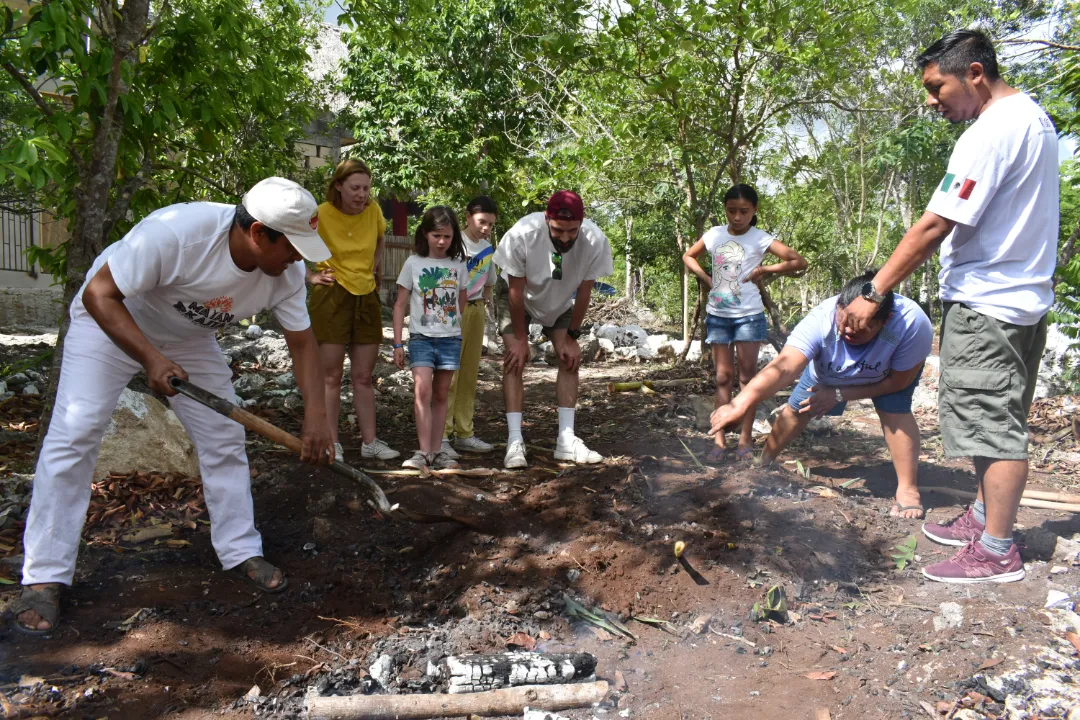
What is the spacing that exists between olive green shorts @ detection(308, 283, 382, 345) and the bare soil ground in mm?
825

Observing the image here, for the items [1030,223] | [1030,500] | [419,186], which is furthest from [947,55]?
[419,186]

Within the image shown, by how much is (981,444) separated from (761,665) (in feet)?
4.07

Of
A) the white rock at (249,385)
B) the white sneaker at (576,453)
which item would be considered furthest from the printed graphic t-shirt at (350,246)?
the white rock at (249,385)

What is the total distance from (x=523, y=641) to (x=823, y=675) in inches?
42.8

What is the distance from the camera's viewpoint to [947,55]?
3.12 metres

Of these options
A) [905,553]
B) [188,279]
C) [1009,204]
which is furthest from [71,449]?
[1009,204]

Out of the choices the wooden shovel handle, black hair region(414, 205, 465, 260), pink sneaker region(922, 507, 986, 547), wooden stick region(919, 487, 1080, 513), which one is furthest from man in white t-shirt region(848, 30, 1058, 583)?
black hair region(414, 205, 465, 260)

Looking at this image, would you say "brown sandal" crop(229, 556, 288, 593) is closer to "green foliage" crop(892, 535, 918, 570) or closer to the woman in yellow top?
the woman in yellow top

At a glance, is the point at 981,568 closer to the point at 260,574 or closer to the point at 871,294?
the point at 871,294

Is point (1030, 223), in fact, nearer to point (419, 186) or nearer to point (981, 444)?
point (981, 444)

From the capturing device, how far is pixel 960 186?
300 cm

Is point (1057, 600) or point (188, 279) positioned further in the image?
point (1057, 600)

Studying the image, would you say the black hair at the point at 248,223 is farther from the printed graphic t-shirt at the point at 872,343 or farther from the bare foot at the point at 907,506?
the bare foot at the point at 907,506

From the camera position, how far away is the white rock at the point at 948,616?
294 centimetres
